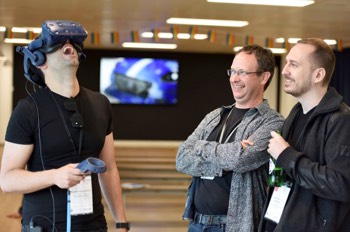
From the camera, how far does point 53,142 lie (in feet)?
7.92

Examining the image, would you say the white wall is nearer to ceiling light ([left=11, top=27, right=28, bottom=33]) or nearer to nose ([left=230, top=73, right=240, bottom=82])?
ceiling light ([left=11, top=27, right=28, bottom=33])

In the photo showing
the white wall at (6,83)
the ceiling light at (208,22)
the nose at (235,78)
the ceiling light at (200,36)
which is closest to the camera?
the nose at (235,78)

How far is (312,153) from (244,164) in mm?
372

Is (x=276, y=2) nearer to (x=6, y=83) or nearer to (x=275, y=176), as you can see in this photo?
(x=275, y=176)

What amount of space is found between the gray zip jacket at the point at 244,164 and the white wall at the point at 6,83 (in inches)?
597

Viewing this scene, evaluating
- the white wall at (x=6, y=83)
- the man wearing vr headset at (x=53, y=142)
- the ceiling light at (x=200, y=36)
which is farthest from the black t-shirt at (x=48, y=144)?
the white wall at (x=6, y=83)

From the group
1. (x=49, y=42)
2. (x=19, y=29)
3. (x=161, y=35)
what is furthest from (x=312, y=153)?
(x=161, y=35)

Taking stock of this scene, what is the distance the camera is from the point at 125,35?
14516 millimetres

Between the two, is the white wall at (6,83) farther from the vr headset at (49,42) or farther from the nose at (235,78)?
the vr headset at (49,42)

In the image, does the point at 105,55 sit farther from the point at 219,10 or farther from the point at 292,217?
the point at 292,217

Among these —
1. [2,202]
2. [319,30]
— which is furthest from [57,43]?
[319,30]

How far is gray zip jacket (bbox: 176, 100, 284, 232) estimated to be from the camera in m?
2.79

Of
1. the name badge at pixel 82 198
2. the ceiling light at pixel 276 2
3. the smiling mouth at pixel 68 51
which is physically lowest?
the name badge at pixel 82 198

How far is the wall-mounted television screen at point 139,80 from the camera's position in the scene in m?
19.2
